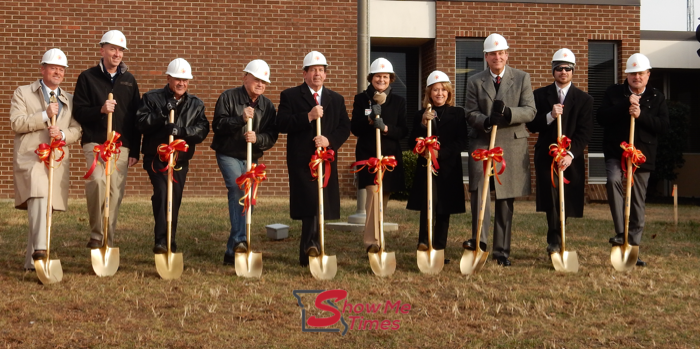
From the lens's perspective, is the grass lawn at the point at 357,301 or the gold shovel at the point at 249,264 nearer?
the grass lawn at the point at 357,301

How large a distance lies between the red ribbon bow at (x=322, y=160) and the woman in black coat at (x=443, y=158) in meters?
0.92

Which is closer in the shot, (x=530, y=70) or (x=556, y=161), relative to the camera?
(x=556, y=161)

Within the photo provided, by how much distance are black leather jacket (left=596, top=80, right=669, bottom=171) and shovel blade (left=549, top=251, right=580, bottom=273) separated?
1.19 m

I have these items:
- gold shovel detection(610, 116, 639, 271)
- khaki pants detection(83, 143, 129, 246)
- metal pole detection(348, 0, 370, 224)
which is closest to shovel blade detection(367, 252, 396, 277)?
gold shovel detection(610, 116, 639, 271)

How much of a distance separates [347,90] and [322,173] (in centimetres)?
794

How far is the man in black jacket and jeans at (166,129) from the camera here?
746cm

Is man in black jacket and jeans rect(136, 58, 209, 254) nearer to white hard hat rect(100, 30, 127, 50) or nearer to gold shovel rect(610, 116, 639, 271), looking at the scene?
white hard hat rect(100, 30, 127, 50)

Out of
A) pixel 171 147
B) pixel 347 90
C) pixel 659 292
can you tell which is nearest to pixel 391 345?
pixel 659 292

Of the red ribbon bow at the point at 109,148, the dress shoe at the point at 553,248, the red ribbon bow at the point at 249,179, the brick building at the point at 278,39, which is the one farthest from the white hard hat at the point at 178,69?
the brick building at the point at 278,39

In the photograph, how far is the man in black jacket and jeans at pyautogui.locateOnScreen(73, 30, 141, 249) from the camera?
7.57 metres

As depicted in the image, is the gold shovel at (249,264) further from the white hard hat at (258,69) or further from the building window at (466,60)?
the building window at (466,60)

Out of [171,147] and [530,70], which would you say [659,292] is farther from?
[530,70]

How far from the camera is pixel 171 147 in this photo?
733 cm

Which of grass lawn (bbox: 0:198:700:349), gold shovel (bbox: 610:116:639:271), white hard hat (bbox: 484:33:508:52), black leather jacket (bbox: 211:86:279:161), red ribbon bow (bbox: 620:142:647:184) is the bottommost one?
grass lawn (bbox: 0:198:700:349)
